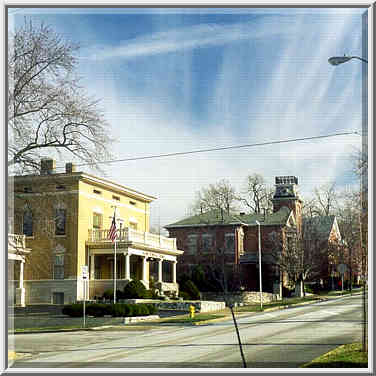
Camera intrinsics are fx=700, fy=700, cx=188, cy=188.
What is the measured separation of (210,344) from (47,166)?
4752mm

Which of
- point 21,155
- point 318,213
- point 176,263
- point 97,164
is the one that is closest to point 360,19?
point 318,213

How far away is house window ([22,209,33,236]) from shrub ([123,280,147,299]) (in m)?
8.02

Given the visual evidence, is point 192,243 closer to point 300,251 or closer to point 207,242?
point 207,242

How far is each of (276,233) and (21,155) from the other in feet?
21.4

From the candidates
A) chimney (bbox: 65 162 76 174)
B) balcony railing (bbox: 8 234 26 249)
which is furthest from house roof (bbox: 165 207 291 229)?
balcony railing (bbox: 8 234 26 249)

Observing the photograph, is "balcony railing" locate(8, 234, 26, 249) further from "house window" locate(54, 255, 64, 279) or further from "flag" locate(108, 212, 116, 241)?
"flag" locate(108, 212, 116, 241)

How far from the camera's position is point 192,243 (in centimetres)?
1538

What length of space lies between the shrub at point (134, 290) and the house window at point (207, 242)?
7496mm

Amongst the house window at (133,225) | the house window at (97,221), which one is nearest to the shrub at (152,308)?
the house window at (133,225)

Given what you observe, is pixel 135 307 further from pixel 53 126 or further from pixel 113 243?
pixel 53 126

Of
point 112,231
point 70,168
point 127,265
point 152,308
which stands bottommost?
point 152,308

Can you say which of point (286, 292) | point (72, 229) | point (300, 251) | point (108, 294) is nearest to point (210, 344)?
point (300, 251)

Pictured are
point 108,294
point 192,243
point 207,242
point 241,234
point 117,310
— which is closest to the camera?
point 241,234

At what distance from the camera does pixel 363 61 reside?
10570mm
